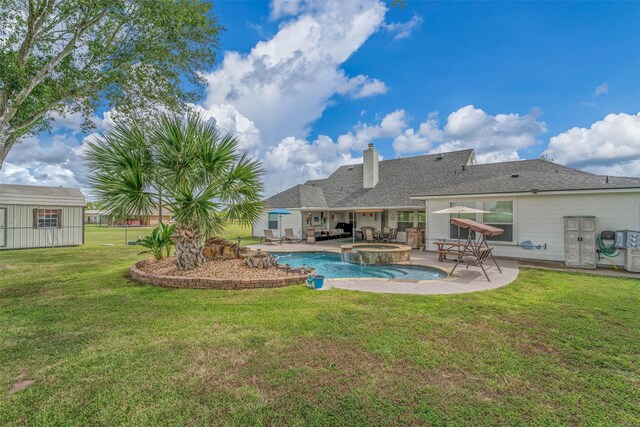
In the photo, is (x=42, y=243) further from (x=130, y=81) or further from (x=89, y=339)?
(x=89, y=339)

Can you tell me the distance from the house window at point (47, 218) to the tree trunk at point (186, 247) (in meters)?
15.9

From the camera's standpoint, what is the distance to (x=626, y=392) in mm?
3033

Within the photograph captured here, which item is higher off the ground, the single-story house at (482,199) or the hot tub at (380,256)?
the single-story house at (482,199)

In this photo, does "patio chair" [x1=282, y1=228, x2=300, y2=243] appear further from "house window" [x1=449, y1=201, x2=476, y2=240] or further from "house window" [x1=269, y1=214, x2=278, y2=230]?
"house window" [x1=449, y1=201, x2=476, y2=240]

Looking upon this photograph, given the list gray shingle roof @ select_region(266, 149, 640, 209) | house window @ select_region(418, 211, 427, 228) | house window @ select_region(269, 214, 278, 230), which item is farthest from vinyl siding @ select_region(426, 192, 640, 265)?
house window @ select_region(269, 214, 278, 230)

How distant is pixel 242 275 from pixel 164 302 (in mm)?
2201

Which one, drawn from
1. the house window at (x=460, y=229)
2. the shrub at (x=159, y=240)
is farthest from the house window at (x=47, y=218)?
the house window at (x=460, y=229)

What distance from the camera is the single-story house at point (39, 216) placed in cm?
1633

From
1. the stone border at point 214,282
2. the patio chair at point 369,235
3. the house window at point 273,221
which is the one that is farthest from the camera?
the house window at point 273,221

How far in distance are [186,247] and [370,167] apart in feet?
54.4

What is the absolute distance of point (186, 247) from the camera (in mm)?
8289

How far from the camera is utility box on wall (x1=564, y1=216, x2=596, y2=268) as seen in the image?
1004 centimetres

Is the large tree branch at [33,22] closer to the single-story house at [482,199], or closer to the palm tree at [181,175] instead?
the palm tree at [181,175]

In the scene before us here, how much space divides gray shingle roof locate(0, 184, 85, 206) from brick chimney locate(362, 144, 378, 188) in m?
20.3
